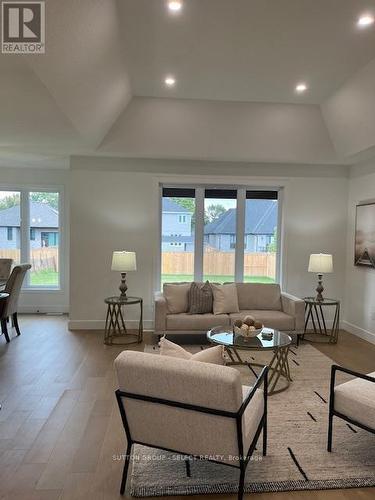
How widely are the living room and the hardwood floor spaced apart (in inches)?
0.7

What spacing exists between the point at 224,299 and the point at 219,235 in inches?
53.0

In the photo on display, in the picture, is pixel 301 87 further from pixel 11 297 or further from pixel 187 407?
pixel 11 297

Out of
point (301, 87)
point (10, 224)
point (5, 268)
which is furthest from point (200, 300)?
point (10, 224)

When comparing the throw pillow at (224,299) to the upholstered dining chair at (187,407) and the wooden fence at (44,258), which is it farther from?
the wooden fence at (44,258)

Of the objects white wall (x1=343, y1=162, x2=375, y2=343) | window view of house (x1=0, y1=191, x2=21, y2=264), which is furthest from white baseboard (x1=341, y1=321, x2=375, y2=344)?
window view of house (x1=0, y1=191, x2=21, y2=264)

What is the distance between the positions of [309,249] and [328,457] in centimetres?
385

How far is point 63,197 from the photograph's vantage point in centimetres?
673

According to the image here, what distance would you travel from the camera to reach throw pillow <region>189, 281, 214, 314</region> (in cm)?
490

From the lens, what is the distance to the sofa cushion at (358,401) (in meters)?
2.31

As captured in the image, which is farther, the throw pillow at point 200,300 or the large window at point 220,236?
the large window at point 220,236

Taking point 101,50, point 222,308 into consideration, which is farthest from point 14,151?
point 222,308

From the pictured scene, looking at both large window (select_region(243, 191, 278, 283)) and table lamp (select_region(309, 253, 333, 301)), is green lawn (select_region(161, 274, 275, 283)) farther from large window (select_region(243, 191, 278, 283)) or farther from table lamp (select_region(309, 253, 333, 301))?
table lamp (select_region(309, 253, 333, 301))

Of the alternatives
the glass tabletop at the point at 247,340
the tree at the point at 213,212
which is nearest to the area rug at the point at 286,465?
the glass tabletop at the point at 247,340

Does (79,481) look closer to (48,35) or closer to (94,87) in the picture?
(48,35)
